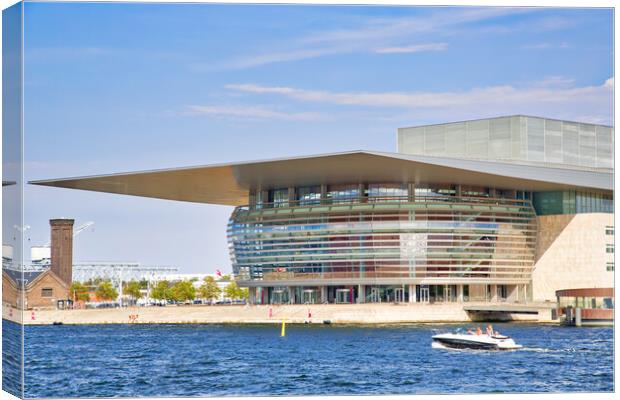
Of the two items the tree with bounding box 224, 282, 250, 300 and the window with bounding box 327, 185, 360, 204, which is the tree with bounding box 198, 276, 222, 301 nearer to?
the tree with bounding box 224, 282, 250, 300

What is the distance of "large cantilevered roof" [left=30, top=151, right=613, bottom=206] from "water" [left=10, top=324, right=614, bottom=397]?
7636 millimetres

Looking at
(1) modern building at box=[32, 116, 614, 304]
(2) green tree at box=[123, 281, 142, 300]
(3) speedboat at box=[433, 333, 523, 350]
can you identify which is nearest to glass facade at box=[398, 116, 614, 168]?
(1) modern building at box=[32, 116, 614, 304]

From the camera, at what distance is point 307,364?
3366 cm

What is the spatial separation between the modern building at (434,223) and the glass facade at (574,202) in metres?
0.05

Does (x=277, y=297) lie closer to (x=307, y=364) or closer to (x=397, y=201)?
(x=397, y=201)

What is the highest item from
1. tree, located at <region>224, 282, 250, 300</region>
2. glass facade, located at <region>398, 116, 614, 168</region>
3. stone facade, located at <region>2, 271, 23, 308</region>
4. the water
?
glass facade, located at <region>398, 116, 614, 168</region>

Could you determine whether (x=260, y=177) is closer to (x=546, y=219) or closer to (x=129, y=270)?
(x=546, y=219)

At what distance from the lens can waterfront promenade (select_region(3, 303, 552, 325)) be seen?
188 ft

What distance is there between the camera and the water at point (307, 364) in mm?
26688

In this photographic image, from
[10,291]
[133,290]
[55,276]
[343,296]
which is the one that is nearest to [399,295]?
[343,296]

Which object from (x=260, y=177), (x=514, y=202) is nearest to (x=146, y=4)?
(x=260, y=177)

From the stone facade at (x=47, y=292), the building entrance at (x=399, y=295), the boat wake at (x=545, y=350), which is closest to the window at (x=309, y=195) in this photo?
the building entrance at (x=399, y=295)

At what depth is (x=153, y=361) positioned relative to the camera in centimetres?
3541

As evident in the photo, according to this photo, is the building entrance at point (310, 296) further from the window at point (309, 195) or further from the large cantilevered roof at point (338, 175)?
the large cantilevered roof at point (338, 175)
